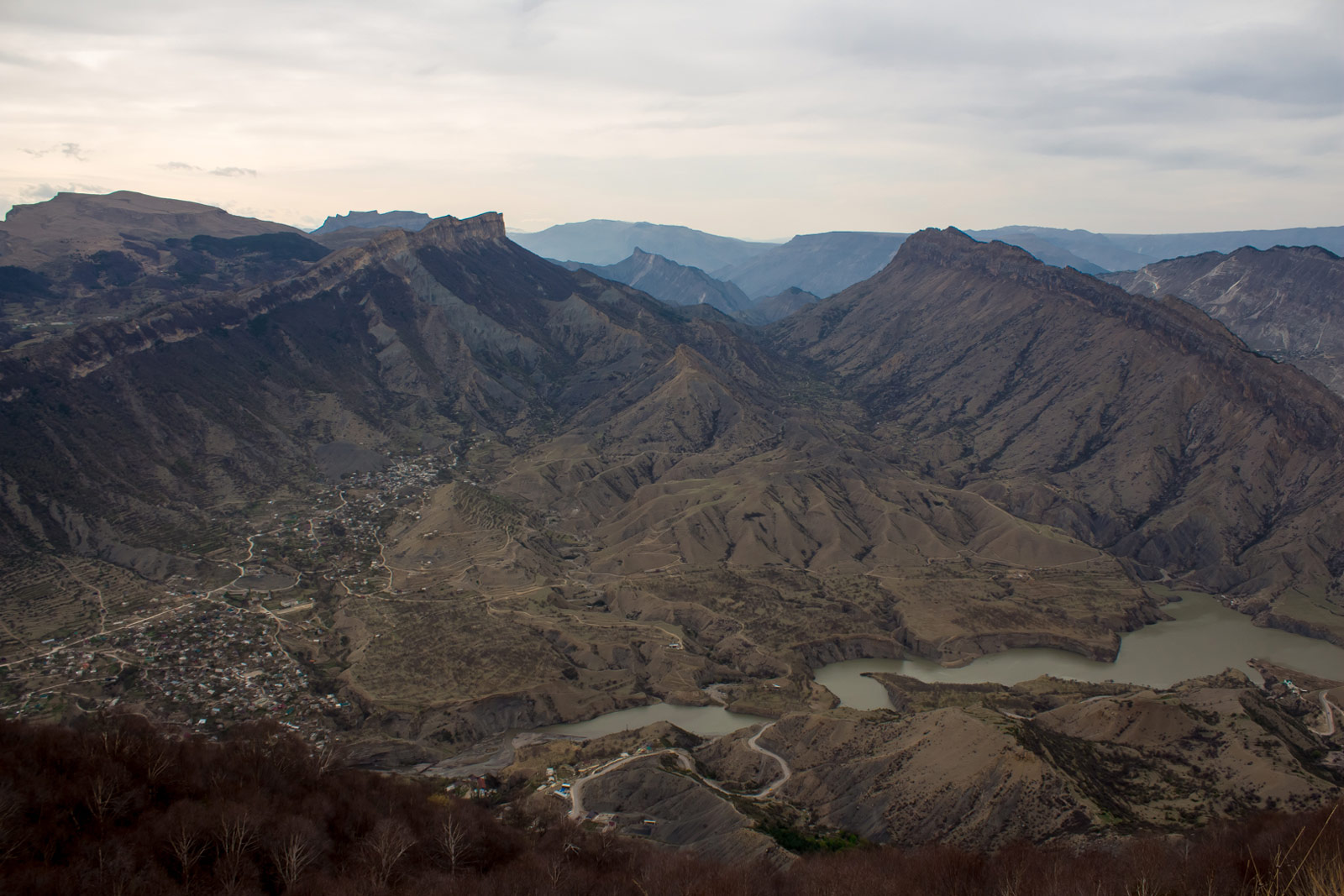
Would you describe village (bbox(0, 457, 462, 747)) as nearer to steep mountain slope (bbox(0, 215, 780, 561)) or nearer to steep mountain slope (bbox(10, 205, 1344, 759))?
steep mountain slope (bbox(10, 205, 1344, 759))

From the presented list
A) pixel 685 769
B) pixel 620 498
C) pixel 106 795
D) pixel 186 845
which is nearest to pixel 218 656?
pixel 106 795

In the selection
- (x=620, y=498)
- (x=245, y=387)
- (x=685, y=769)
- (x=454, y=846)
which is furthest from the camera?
(x=245, y=387)

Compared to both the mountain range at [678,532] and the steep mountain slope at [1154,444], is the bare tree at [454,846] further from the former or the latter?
the steep mountain slope at [1154,444]

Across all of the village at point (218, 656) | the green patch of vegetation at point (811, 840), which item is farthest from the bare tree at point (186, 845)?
the village at point (218, 656)

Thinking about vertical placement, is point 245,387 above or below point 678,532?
above

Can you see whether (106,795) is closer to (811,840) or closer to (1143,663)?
(811,840)

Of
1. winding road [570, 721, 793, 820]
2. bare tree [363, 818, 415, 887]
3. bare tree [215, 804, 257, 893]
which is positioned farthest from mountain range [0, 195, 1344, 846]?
bare tree [215, 804, 257, 893]
